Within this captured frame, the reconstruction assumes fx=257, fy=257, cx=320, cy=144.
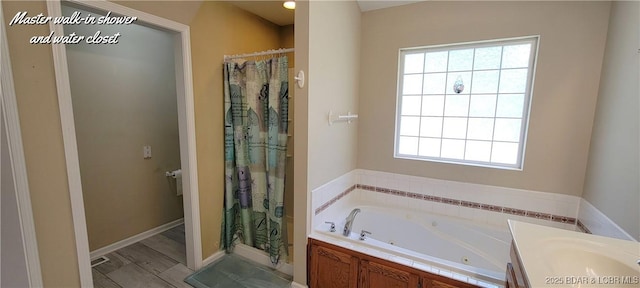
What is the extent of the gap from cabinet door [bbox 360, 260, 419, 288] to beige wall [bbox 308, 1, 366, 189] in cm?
71

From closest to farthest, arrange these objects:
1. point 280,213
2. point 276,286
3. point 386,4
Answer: point 276,286 < point 280,213 < point 386,4

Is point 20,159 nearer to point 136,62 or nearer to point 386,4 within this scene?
point 136,62

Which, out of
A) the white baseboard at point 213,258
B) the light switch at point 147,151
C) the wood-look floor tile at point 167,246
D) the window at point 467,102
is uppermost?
the window at point 467,102

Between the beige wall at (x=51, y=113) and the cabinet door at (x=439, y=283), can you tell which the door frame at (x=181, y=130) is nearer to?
the beige wall at (x=51, y=113)

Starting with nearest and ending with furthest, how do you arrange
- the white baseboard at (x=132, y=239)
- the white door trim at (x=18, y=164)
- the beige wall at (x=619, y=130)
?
the white door trim at (x=18, y=164), the beige wall at (x=619, y=130), the white baseboard at (x=132, y=239)

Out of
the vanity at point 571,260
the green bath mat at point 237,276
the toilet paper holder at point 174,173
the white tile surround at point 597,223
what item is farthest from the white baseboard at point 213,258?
the white tile surround at point 597,223

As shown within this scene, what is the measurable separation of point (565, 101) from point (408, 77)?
1.22m

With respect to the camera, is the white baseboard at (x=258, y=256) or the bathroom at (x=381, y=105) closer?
the bathroom at (x=381, y=105)

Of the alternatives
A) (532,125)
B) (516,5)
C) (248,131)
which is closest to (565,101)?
(532,125)

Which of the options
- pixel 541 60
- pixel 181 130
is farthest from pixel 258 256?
pixel 541 60

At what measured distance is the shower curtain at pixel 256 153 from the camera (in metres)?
2.22

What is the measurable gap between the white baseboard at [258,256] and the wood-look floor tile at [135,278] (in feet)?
2.09

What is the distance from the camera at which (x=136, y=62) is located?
265cm

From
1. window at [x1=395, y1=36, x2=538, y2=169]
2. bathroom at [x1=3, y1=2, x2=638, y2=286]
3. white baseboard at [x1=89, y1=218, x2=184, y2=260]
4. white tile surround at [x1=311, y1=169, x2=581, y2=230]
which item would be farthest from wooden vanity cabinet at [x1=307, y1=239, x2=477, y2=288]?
white baseboard at [x1=89, y1=218, x2=184, y2=260]
